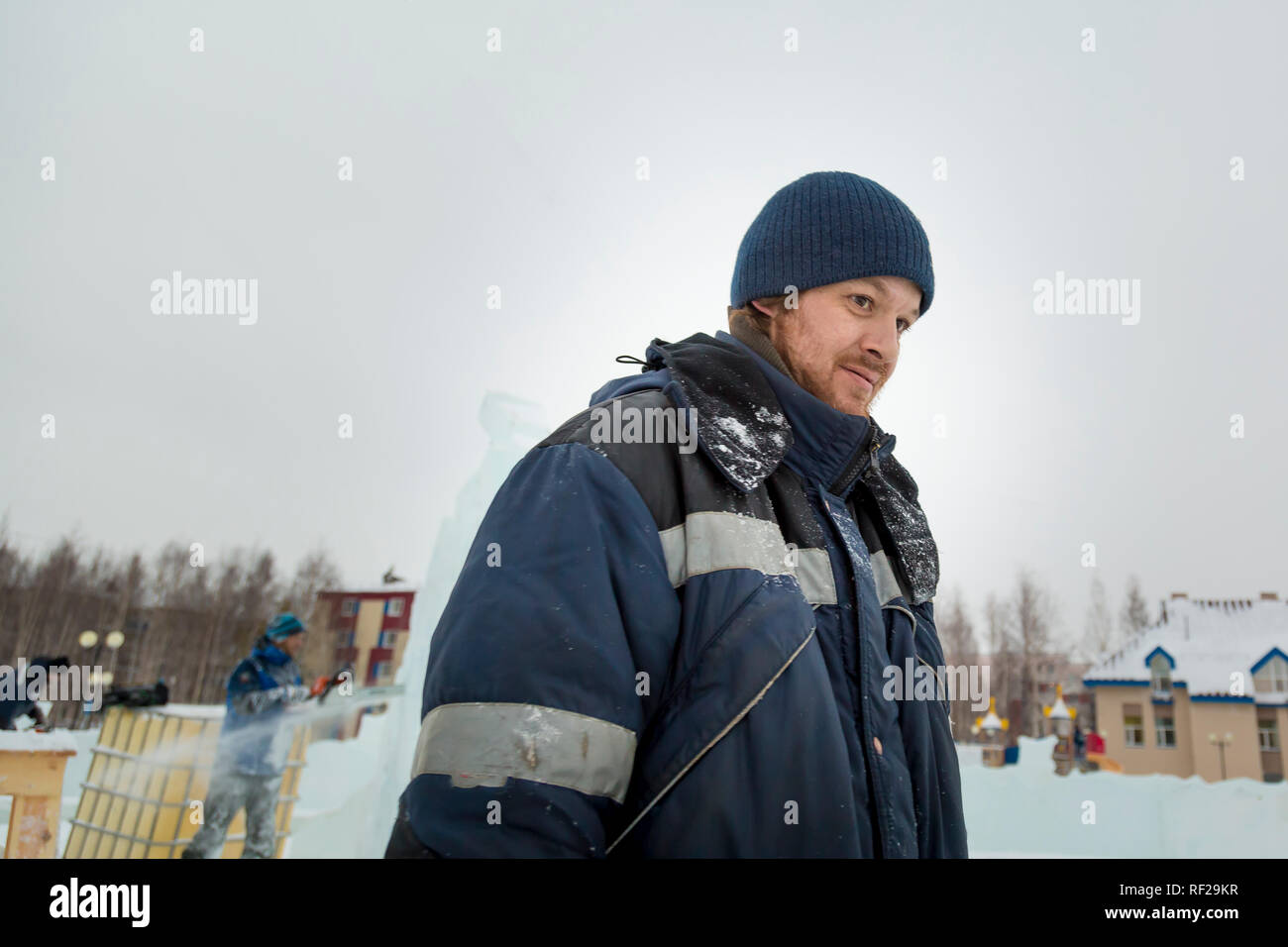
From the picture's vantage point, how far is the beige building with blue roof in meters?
23.3

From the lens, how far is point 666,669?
1.32 meters

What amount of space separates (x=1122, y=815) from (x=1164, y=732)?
16.9m

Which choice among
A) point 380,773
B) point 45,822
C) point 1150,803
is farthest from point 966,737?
point 45,822

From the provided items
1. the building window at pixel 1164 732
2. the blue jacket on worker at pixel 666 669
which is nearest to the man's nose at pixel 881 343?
the blue jacket on worker at pixel 666 669

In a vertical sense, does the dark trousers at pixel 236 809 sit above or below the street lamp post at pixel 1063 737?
A: above

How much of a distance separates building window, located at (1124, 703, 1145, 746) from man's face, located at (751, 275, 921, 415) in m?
30.6

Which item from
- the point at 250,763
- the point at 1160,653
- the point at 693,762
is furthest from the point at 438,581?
the point at 1160,653

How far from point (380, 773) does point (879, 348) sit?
10.5 m

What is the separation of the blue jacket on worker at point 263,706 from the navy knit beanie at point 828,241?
630 centimetres

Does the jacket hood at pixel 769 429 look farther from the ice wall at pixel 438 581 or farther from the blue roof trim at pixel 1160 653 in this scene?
the blue roof trim at pixel 1160 653

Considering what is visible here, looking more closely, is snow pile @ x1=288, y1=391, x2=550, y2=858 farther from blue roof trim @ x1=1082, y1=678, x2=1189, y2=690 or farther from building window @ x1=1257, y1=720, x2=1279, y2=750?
blue roof trim @ x1=1082, y1=678, x2=1189, y2=690

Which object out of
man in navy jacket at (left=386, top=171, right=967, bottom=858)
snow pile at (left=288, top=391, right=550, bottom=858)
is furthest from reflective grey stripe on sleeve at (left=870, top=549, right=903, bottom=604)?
snow pile at (left=288, top=391, right=550, bottom=858)

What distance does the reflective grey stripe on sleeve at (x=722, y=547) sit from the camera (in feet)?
4.54
